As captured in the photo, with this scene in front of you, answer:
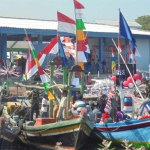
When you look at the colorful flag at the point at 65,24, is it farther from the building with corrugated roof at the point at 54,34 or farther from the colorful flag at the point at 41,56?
the building with corrugated roof at the point at 54,34

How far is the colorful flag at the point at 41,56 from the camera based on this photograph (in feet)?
52.6

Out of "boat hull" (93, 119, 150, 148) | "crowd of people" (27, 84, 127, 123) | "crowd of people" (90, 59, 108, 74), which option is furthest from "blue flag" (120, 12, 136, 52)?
"crowd of people" (90, 59, 108, 74)

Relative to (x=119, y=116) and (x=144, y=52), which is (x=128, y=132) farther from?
(x=144, y=52)

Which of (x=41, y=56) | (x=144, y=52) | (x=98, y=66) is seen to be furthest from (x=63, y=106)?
(x=144, y=52)

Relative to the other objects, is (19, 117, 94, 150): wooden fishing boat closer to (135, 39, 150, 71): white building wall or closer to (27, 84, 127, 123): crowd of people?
(27, 84, 127, 123): crowd of people

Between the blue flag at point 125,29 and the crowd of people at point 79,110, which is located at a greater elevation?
the blue flag at point 125,29

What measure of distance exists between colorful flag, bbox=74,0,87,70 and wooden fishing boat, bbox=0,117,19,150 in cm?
367

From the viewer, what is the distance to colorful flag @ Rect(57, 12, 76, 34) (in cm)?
1709

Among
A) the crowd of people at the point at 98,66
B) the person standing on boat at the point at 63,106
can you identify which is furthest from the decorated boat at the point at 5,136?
the crowd of people at the point at 98,66

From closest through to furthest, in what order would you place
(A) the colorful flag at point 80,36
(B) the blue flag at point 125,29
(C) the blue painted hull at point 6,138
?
(C) the blue painted hull at point 6,138 → (A) the colorful flag at point 80,36 → (B) the blue flag at point 125,29

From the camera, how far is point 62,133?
14.1 metres

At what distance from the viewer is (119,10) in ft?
59.7

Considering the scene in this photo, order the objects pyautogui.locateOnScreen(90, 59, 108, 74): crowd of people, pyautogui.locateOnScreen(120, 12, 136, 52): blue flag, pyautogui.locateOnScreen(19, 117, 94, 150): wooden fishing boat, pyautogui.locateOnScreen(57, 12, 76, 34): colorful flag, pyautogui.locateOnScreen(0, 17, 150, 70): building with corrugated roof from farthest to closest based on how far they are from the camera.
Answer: pyautogui.locateOnScreen(90, 59, 108, 74): crowd of people < pyautogui.locateOnScreen(0, 17, 150, 70): building with corrugated roof < pyautogui.locateOnScreen(120, 12, 136, 52): blue flag < pyautogui.locateOnScreen(57, 12, 76, 34): colorful flag < pyautogui.locateOnScreen(19, 117, 94, 150): wooden fishing boat

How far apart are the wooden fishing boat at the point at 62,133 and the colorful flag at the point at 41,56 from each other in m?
1.96
